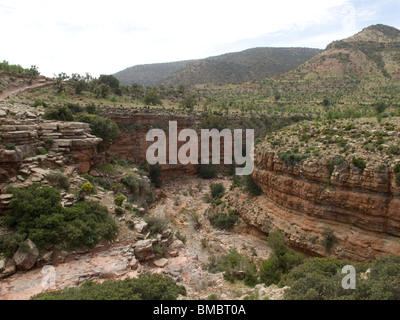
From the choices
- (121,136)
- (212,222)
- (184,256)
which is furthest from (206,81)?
(184,256)

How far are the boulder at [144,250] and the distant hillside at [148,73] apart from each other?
108 meters

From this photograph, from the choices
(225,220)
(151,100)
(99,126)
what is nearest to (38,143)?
(99,126)

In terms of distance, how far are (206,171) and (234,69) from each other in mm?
65499

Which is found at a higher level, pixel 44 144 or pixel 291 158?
pixel 44 144

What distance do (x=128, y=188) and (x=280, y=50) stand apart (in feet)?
369

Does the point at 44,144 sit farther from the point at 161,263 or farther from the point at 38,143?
the point at 161,263

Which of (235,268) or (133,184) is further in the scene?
(133,184)

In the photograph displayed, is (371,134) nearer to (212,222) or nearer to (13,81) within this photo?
(212,222)

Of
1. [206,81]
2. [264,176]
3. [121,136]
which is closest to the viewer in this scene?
[264,176]

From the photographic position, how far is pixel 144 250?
12750mm

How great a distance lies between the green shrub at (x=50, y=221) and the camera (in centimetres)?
1132

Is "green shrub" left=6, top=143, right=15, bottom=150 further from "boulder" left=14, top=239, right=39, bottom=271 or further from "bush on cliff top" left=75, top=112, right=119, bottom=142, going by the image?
"bush on cliff top" left=75, top=112, right=119, bottom=142

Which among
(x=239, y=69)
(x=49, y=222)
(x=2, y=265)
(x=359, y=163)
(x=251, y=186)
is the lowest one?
(x=2, y=265)

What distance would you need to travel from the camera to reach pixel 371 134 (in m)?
15.6
